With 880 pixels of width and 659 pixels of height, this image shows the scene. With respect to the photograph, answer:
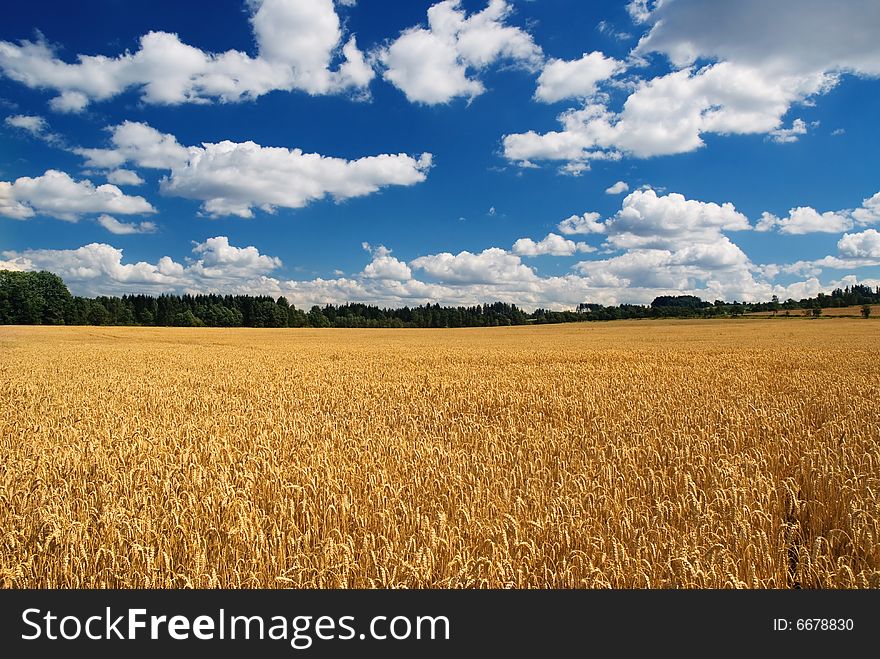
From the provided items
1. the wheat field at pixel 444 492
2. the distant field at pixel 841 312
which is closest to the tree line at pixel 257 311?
the distant field at pixel 841 312

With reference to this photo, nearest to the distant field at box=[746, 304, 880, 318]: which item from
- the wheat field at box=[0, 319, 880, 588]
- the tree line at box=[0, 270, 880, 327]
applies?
the tree line at box=[0, 270, 880, 327]

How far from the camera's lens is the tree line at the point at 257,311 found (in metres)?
105

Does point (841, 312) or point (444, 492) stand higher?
point (841, 312)

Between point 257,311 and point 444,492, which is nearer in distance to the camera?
point 444,492

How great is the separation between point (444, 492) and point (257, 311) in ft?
438

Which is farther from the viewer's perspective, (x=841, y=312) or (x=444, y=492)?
(x=841, y=312)

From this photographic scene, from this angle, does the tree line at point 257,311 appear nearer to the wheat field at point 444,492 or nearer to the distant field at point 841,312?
the distant field at point 841,312

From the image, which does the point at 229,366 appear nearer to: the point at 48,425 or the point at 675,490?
the point at 48,425

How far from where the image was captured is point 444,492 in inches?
243

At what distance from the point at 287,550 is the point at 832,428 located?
353 inches

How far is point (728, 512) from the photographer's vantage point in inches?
212

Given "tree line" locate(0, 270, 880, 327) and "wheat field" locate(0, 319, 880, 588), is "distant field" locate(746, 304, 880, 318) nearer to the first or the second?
"tree line" locate(0, 270, 880, 327)

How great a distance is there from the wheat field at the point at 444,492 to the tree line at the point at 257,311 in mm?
111619

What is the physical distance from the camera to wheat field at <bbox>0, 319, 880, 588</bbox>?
14.4ft
